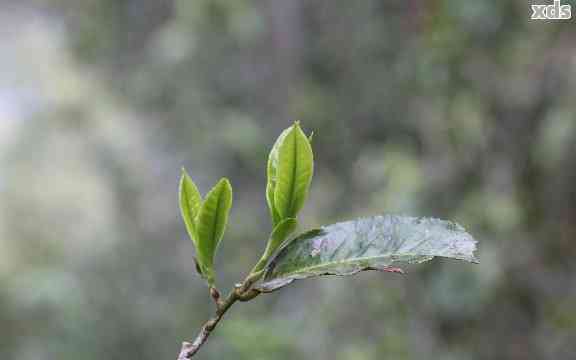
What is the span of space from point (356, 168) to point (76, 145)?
A: 1.44 metres

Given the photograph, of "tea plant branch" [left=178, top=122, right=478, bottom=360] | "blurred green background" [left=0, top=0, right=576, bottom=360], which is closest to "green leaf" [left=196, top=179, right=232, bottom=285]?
"tea plant branch" [left=178, top=122, right=478, bottom=360]

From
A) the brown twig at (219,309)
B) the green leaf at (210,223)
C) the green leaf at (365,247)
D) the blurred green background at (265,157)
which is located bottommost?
the blurred green background at (265,157)

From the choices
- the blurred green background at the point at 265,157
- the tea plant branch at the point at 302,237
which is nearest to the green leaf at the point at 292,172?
the tea plant branch at the point at 302,237

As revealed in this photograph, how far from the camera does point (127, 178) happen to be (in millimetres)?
3045

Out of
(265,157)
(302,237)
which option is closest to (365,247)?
(302,237)

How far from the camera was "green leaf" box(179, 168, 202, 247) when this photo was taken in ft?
1.51

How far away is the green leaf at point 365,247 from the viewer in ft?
1.36

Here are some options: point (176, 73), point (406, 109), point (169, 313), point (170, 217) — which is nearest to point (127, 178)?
point (170, 217)

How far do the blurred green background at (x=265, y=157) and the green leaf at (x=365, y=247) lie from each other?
122 centimetres

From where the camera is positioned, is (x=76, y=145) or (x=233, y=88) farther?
(x=76, y=145)

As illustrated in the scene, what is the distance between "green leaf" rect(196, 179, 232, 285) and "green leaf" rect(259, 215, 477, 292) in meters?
0.04

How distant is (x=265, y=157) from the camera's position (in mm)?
2719

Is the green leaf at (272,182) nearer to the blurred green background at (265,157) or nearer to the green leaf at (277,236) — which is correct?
the green leaf at (277,236)

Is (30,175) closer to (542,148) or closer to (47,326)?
(47,326)
